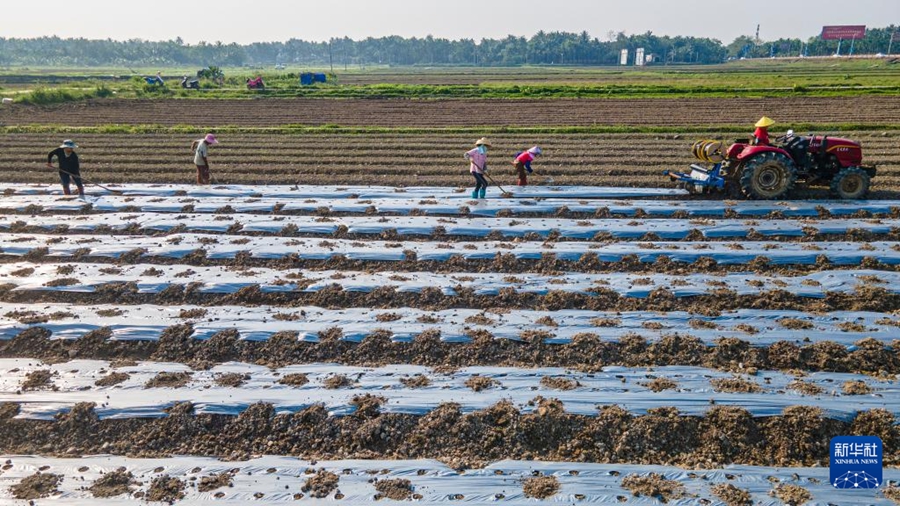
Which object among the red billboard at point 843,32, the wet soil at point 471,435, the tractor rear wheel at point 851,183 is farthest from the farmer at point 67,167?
the red billboard at point 843,32

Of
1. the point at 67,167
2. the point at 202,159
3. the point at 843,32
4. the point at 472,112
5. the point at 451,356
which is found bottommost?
the point at 451,356

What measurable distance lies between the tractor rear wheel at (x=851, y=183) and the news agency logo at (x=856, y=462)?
7.54 metres

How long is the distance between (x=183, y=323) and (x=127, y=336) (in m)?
0.56

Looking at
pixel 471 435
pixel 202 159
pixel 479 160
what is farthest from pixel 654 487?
pixel 202 159

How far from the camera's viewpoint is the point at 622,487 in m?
4.04

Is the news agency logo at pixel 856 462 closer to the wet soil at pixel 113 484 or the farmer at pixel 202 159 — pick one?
the wet soil at pixel 113 484

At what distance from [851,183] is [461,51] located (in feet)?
555

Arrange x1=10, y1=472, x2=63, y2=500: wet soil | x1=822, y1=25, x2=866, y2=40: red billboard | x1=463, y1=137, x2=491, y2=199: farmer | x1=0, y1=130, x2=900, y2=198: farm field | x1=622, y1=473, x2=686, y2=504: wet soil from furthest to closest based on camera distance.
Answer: x1=822, y1=25, x2=866, y2=40: red billboard < x1=0, y1=130, x2=900, y2=198: farm field < x1=463, y1=137, x2=491, y2=199: farmer < x1=10, y1=472, x2=63, y2=500: wet soil < x1=622, y1=473, x2=686, y2=504: wet soil

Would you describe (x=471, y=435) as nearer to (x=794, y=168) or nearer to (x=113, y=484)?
(x=113, y=484)

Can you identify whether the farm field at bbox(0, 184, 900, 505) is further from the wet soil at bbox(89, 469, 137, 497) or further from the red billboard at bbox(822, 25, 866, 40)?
the red billboard at bbox(822, 25, 866, 40)

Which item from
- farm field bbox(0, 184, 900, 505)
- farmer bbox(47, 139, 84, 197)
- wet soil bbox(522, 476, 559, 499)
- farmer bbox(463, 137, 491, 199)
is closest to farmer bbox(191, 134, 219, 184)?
farmer bbox(47, 139, 84, 197)

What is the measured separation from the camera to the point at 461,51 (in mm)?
169000

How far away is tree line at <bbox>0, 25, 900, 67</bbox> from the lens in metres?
134

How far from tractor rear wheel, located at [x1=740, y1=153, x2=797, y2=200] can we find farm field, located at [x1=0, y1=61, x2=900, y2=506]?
391mm
